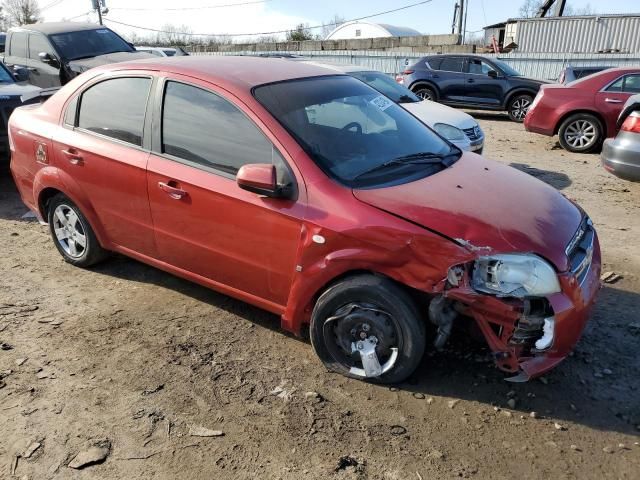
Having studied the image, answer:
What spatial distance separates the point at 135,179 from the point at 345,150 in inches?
59.1

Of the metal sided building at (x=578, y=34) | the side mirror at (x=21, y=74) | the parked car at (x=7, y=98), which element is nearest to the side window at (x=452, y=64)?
the side mirror at (x=21, y=74)

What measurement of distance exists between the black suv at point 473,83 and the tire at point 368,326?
12.2 m

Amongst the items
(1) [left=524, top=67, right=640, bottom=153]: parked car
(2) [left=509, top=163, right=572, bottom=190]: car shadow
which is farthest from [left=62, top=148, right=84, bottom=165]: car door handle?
(1) [left=524, top=67, right=640, bottom=153]: parked car

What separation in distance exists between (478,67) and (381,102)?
37.0ft

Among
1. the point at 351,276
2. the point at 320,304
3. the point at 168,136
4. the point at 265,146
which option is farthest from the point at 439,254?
the point at 168,136

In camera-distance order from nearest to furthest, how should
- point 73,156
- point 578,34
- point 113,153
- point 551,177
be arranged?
point 113,153 < point 73,156 < point 551,177 < point 578,34

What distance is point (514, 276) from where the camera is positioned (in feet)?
9.17

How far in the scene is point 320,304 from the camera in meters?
3.16

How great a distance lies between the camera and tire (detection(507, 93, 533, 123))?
44.7 ft

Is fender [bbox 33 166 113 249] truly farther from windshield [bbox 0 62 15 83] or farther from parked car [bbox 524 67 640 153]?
parked car [bbox 524 67 640 153]

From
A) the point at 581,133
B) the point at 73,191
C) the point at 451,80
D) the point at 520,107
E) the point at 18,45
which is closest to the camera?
the point at 73,191

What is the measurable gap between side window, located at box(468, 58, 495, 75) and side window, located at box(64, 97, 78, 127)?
1205cm

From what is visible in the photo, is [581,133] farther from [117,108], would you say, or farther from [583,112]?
[117,108]

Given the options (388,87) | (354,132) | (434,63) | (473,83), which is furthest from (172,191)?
(434,63)
